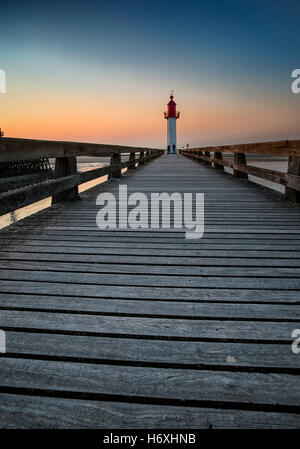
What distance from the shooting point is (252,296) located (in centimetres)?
154

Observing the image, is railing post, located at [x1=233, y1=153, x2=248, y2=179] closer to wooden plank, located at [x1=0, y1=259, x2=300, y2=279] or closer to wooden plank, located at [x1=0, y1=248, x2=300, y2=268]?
wooden plank, located at [x1=0, y1=248, x2=300, y2=268]

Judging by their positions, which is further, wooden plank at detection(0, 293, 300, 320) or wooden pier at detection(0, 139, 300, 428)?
wooden plank at detection(0, 293, 300, 320)

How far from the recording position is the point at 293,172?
3.82 meters

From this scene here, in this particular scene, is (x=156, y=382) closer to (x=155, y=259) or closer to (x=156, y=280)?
(x=156, y=280)

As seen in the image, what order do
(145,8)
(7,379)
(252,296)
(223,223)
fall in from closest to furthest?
1. (7,379)
2. (252,296)
3. (223,223)
4. (145,8)

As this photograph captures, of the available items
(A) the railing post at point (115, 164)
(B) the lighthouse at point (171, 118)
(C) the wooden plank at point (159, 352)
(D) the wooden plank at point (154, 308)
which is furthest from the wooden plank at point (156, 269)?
(B) the lighthouse at point (171, 118)

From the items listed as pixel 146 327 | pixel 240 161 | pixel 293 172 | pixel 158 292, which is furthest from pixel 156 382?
pixel 240 161

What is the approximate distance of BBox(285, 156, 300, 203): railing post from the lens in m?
3.72

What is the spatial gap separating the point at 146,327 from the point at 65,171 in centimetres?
330

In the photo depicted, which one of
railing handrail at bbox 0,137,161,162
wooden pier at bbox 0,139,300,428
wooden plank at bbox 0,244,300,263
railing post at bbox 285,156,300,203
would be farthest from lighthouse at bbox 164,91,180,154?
wooden plank at bbox 0,244,300,263

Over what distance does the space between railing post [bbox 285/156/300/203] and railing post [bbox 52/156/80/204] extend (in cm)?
339

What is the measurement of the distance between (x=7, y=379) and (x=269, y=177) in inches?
184
